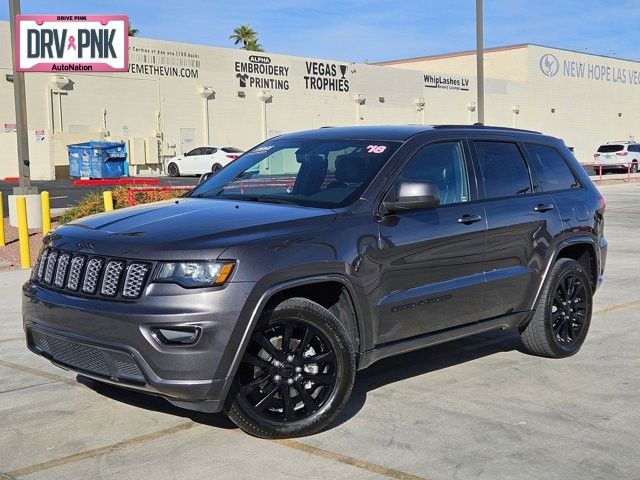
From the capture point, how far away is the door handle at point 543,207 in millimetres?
6520

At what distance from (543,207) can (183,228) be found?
3028 mm

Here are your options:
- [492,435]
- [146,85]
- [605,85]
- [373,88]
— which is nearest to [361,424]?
[492,435]

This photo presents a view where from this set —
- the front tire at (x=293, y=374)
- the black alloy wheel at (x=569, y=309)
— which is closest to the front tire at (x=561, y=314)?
the black alloy wheel at (x=569, y=309)

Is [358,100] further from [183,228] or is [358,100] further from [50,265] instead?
[183,228]

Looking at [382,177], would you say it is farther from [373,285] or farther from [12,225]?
[12,225]

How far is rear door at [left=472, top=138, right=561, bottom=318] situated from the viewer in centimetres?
611

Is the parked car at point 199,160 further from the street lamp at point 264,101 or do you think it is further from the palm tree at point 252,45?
the palm tree at point 252,45

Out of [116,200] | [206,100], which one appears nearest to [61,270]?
[116,200]

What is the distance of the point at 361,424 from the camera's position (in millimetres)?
5180

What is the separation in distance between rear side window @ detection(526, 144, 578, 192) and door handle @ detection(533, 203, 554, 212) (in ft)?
0.57

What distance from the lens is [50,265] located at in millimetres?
5117

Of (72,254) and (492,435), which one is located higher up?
(72,254)

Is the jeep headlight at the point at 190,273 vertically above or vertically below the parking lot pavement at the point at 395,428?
above

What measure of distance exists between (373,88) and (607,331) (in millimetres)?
44613
